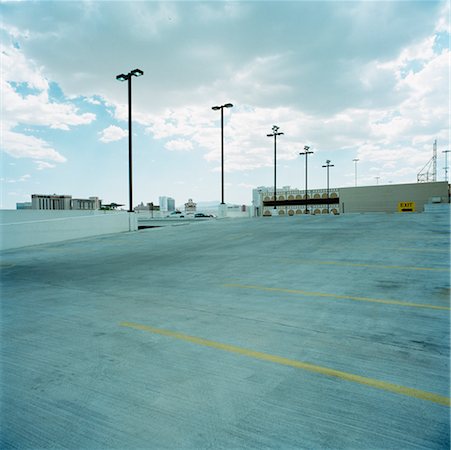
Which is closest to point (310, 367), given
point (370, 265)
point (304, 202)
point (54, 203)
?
point (370, 265)

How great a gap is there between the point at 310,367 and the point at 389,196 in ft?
216

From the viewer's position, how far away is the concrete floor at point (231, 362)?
2352mm

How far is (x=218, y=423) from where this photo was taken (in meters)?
2.41

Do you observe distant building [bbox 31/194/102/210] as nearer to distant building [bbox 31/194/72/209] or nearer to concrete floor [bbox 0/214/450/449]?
distant building [bbox 31/194/72/209]

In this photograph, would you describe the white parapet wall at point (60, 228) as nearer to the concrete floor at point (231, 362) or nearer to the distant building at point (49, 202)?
the concrete floor at point (231, 362)

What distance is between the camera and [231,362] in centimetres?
332

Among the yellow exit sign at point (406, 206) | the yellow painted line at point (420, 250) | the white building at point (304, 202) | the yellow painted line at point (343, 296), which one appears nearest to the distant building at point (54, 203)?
the white building at point (304, 202)

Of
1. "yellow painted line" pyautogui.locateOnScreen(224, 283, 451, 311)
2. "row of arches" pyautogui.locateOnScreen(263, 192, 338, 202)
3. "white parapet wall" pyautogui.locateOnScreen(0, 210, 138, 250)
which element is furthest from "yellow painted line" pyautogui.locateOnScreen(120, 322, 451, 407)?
"row of arches" pyautogui.locateOnScreen(263, 192, 338, 202)

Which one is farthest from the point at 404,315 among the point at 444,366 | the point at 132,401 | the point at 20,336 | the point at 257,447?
the point at 20,336

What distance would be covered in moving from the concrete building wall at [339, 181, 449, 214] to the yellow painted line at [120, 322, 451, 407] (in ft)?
205

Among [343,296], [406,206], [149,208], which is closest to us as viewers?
[343,296]

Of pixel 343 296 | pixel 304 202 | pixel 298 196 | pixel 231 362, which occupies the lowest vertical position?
pixel 231 362

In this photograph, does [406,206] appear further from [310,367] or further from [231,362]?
[231,362]

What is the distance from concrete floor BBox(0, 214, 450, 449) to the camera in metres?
2.35
